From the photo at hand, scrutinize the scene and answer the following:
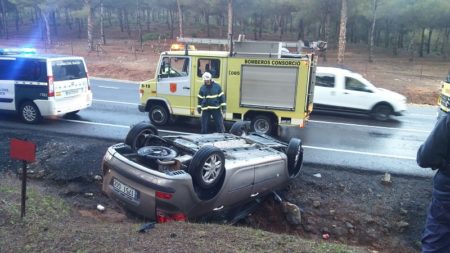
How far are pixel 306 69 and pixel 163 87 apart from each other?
13.5 ft

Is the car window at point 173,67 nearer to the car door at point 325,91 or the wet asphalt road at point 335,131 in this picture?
the wet asphalt road at point 335,131

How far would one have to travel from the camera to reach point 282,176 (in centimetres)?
681

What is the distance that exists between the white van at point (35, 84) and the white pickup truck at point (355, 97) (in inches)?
327

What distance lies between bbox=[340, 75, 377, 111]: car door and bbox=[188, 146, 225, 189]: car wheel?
33.8 feet

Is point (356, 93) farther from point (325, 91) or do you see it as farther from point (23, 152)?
point (23, 152)

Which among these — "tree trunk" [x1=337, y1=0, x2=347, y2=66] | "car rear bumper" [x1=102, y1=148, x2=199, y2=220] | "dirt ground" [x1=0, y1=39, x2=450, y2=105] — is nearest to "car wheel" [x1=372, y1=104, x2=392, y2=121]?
"dirt ground" [x1=0, y1=39, x2=450, y2=105]

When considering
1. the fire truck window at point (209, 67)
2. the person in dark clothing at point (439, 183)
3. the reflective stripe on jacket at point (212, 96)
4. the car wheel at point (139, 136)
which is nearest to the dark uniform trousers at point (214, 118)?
the reflective stripe on jacket at point (212, 96)

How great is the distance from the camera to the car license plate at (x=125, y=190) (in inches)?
219

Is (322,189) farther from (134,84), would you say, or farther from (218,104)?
(134,84)

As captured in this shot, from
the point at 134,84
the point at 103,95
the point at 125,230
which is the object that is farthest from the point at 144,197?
the point at 134,84

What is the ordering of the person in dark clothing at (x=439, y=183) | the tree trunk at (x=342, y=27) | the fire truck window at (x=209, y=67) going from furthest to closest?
1. the tree trunk at (x=342, y=27)
2. the fire truck window at (x=209, y=67)
3. the person in dark clothing at (x=439, y=183)

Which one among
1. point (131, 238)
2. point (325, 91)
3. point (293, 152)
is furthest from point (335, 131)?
point (131, 238)

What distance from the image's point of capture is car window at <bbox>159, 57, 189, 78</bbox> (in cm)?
1201

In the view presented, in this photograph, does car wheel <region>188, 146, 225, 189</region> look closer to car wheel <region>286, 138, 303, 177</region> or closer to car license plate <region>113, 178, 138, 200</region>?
car license plate <region>113, 178, 138, 200</region>
